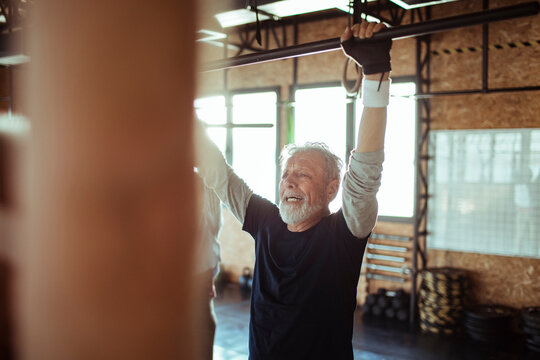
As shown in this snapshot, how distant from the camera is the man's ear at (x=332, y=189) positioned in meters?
1.76

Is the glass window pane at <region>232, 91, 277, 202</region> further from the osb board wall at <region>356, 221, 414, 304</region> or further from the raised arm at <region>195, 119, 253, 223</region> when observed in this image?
the raised arm at <region>195, 119, 253, 223</region>

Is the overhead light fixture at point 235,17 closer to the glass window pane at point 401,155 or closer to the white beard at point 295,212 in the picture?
the glass window pane at point 401,155

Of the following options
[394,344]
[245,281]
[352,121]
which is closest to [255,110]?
[352,121]

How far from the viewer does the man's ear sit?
176 cm

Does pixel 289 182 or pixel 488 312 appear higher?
pixel 289 182

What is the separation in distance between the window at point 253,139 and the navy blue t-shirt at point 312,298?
4.96m

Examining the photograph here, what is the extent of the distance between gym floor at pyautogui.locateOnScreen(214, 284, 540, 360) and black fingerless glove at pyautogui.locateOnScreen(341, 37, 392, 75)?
3.45 meters

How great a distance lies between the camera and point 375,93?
4.37 ft

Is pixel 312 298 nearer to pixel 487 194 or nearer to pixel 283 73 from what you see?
pixel 487 194

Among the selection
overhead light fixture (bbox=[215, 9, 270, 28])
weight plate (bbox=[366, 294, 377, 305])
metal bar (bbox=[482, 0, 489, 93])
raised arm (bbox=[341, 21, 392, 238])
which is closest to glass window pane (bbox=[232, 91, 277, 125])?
overhead light fixture (bbox=[215, 9, 270, 28])

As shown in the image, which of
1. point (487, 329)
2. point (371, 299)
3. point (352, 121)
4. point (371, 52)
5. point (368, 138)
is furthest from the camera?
point (352, 121)

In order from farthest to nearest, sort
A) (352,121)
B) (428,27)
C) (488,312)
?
1. (352,121)
2. (488,312)
3. (428,27)

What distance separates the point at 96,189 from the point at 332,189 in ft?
4.93

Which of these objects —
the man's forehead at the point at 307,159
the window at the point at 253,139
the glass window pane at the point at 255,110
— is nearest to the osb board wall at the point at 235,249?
the window at the point at 253,139
